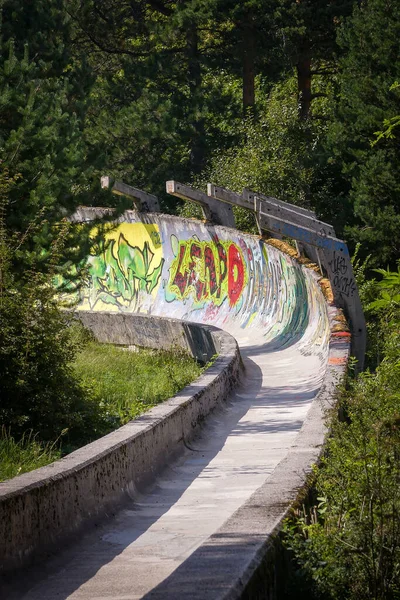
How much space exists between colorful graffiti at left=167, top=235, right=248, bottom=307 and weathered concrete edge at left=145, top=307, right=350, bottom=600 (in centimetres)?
1762

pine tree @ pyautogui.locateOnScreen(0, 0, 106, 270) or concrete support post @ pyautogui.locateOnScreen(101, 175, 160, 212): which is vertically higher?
concrete support post @ pyautogui.locateOnScreen(101, 175, 160, 212)

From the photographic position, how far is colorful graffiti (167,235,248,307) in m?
26.0

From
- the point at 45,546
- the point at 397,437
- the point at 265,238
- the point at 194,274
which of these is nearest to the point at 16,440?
the point at 45,546

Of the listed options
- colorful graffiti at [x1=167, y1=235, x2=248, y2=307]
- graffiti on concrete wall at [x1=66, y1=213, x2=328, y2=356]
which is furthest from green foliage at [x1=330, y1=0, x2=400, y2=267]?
graffiti on concrete wall at [x1=66, y1=213, x2=328, y2=356]

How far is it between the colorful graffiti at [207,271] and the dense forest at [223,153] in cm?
279

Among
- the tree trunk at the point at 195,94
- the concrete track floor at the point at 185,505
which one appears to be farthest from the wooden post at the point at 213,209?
the tree trunk at the point at 195,94

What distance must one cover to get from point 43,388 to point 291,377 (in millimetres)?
6200

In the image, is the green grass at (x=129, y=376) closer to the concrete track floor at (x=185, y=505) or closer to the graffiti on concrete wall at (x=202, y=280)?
the concrete track floor at (x=185, y=505)

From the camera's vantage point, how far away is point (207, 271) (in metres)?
27.8

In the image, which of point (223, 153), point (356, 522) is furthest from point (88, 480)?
point (223, 153)

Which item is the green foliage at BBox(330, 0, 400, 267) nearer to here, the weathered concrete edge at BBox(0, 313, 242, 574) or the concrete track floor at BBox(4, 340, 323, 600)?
the concrete track floor at BBox(4, 340, 323, 600)

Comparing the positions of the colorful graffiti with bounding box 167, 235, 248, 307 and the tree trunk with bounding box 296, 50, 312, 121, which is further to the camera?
the tree trunk with bounding box 296, 50, 312, 121

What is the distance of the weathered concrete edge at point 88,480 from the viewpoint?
7.23 metres

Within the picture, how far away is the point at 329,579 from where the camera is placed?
591 cm
